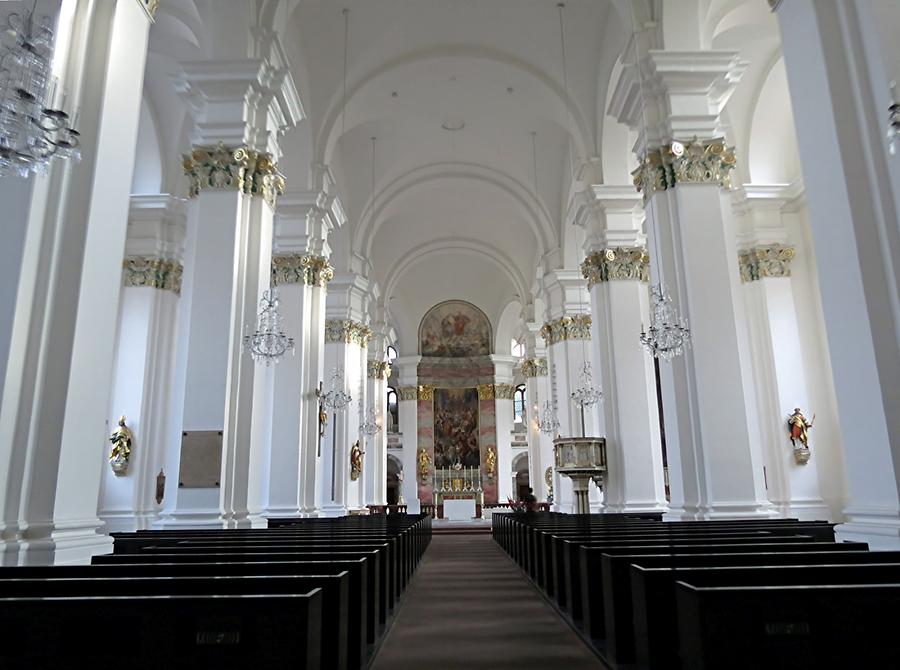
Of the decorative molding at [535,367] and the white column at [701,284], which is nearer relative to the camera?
the white column at [701,284]

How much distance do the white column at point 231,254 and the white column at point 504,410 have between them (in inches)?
839

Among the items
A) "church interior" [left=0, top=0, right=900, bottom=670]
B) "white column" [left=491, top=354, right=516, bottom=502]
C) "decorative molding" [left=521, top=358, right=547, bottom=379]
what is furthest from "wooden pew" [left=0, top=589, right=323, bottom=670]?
"white column" [left=491, top=354, right=516, bottom=502]

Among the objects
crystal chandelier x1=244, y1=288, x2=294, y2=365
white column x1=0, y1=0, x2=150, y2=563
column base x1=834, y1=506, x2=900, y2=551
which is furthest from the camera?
crystal chandelier x1=244, y1=288, x2=294, y2=365

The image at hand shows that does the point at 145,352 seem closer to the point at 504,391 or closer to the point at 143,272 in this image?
the point at 143,272

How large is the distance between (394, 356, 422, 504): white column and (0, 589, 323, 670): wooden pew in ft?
83.4

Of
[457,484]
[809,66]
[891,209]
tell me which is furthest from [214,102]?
[457,484]

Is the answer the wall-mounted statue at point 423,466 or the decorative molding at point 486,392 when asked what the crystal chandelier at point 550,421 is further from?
the decorative molding at point 486,392

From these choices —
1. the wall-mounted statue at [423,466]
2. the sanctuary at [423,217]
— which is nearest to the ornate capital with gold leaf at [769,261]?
the sanctuary at [423,217]

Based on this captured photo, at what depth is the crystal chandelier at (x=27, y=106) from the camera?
10.3 ft

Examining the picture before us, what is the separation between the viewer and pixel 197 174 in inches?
326

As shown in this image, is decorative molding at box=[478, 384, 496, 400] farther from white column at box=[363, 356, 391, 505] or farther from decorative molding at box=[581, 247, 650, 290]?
decorative molding at box=[581, 247, 650, 290]

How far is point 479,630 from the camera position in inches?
191

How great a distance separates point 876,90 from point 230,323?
6.52m

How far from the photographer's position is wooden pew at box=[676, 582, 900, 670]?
7.76 feet
